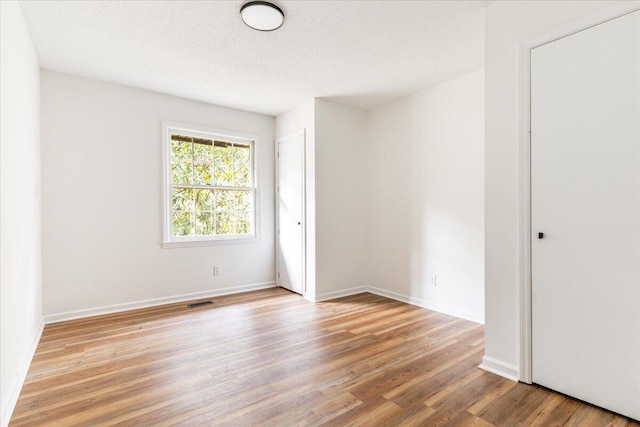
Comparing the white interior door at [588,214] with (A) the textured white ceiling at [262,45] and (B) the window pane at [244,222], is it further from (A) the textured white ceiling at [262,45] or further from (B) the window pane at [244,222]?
(B) the window pane at [244,222]

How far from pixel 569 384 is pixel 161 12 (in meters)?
3.64

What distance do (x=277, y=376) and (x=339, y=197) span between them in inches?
103

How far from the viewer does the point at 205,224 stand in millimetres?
4488

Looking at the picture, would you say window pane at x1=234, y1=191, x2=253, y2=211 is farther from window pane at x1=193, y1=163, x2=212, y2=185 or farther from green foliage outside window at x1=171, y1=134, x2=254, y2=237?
window pane at x1=193, y1=163, x2=212, y2=185

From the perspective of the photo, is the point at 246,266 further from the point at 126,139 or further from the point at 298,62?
the point at 298,62

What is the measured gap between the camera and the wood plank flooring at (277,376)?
6.14 feet

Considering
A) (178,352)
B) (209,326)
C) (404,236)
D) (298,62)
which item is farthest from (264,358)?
(298,62)

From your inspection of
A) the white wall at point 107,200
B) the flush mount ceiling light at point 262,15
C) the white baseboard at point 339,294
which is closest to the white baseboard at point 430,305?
the white baseboard at point 339,294

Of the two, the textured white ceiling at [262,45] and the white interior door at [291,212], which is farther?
the white interior door at [291,212]

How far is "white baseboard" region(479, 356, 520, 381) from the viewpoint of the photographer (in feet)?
7.38

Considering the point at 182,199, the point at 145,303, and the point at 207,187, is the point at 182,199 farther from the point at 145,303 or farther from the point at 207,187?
the point at 145,303

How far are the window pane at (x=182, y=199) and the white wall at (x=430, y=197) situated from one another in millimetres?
2400

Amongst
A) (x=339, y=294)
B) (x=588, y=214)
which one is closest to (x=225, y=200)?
(x=339, y=294)

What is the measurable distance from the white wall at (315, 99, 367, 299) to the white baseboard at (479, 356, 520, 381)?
2.21 m
